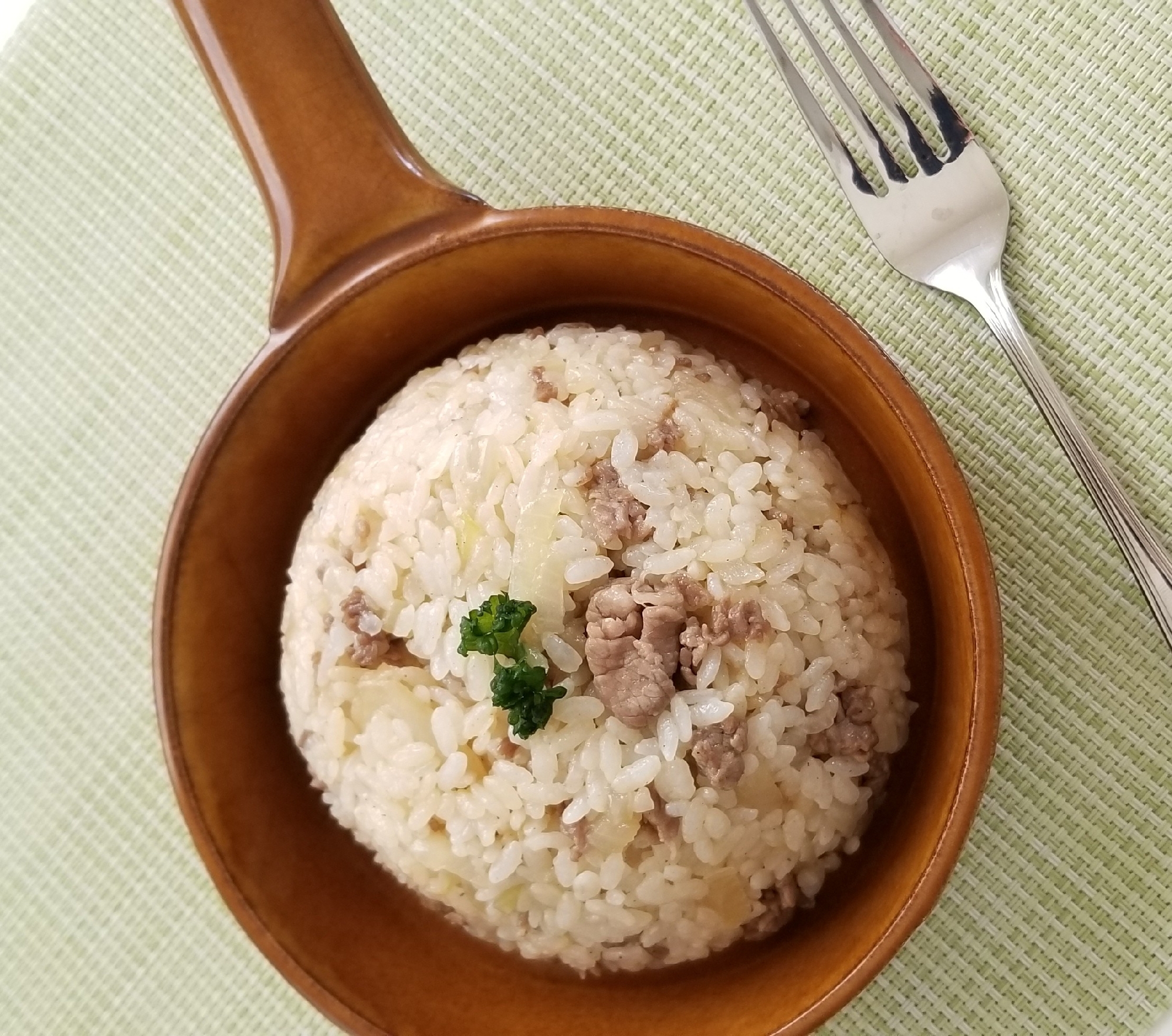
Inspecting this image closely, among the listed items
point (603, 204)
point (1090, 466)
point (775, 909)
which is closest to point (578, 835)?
point (775, 909)

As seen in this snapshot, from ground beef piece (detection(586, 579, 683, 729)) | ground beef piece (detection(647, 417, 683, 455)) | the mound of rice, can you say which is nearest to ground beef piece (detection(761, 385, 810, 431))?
the mound of rice

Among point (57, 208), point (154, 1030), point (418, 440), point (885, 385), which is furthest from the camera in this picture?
point (57, 208)

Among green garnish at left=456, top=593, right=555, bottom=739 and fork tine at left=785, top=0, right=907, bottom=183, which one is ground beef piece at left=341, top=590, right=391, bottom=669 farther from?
fork tine at left=785, top=0, right=907, bottom=183

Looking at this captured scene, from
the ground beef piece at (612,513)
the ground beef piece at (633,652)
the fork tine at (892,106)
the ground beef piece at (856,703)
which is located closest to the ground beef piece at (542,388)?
the ground beef piece at (612,513)

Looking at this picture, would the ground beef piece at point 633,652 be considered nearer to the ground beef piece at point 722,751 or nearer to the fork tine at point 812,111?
the ground beef piece at point 722,751

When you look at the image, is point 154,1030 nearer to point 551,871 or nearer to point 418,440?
point 551,871

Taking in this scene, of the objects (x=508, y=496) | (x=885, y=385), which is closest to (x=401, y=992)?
(x=508, y=496)
